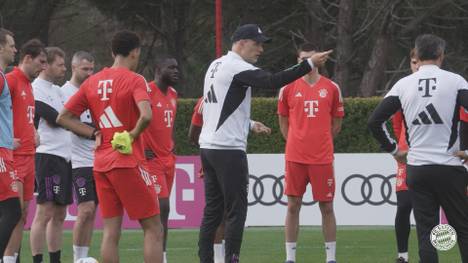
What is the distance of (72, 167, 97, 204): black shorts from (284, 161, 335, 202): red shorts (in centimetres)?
214

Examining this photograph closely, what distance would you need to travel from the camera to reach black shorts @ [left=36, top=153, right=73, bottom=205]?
38.3ft

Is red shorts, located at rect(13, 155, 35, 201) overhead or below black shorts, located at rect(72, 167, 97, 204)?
overhead

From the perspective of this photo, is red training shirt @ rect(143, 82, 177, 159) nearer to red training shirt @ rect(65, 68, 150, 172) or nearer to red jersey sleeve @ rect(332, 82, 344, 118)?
red jersey sleeve @ rect(332, 82, 344, 118)

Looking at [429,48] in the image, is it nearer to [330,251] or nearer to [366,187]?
[330,251]

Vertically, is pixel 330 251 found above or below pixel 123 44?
below

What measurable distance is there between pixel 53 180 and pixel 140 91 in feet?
10.2

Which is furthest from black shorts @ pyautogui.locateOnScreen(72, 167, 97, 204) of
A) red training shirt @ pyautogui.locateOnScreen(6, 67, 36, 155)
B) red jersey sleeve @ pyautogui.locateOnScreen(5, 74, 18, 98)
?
red jersey sleeve @ pyautogui.locateOnScreen(5, 74, 18, 98)

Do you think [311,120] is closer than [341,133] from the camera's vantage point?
Yes

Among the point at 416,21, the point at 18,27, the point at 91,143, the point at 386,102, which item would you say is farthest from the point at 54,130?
the point at 18,27

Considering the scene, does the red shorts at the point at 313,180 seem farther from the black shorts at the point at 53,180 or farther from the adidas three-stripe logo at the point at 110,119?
the adidas three-stripe logo at the point at 110,119

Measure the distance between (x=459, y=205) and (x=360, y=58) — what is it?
20.9 meters

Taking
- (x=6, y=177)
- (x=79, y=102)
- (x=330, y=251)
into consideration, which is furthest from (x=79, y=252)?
(x=330, y=251)

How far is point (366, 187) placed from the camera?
56.6 feet

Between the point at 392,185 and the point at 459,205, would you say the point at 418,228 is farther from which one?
the point at 392,185
